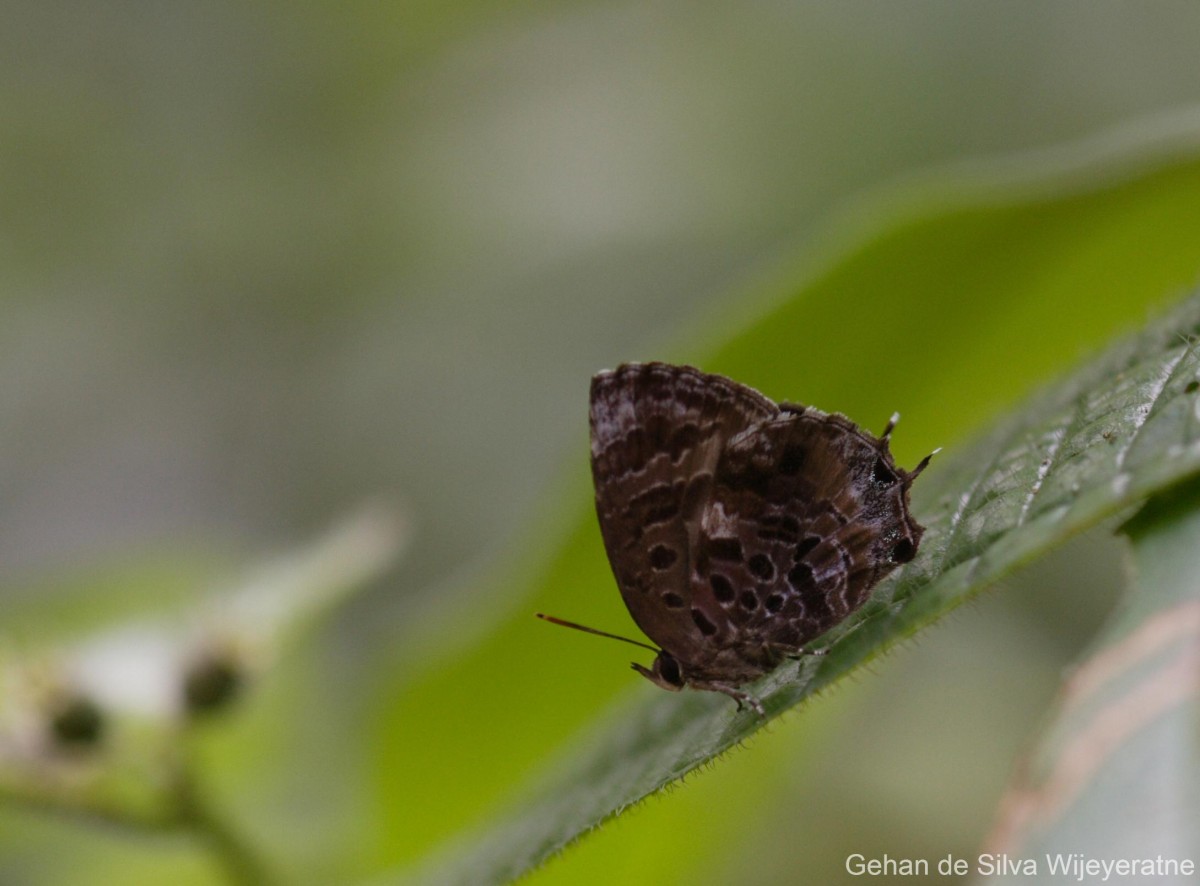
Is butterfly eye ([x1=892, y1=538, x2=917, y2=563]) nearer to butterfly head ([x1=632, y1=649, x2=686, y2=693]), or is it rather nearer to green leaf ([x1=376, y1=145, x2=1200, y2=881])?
green leaf ([x1=376, y1=145, x2=1200, y2=881])

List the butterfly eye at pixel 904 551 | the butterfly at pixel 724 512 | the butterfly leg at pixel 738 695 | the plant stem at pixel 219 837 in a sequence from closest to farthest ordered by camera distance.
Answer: the butterfly leg at pixel 738 695, the butterfly eye at pixel 904 551, the butterfly at pixel 724 512, the plant stem at pixel 219 837

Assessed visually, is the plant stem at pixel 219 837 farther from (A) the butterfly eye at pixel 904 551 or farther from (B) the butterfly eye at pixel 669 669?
(A) the butterfly eye at pixel 904 551

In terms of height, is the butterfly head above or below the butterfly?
below

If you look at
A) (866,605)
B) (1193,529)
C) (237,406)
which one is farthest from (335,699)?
(237,406)

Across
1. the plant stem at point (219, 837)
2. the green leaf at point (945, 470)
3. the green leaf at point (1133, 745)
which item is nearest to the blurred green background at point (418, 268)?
the plant stem at point (219, 837)

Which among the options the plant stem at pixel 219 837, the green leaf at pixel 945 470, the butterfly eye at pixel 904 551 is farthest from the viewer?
the plant stem at pixel 219 837

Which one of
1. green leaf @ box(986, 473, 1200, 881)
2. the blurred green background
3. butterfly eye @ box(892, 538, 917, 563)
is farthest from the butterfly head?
the blurred green background

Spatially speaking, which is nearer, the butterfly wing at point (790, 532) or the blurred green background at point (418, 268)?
the butterfly wing at point (790, 532)
